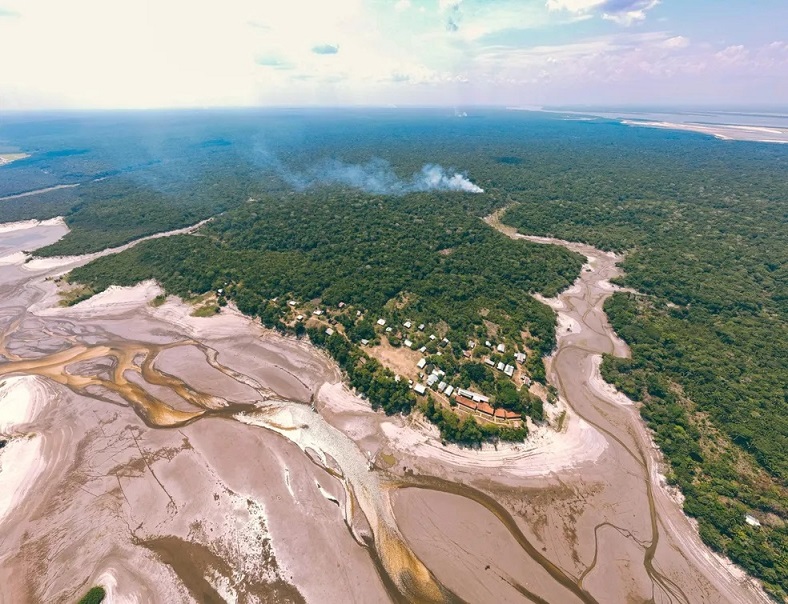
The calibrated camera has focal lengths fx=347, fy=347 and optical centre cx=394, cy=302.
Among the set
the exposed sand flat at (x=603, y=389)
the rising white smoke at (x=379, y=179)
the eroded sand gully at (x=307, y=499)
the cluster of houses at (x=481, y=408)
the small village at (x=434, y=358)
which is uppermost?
the rising white smoke at (x=379, y=179)

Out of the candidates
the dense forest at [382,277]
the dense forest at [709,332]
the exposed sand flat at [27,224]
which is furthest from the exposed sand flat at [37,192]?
the dense forest at [709,332]

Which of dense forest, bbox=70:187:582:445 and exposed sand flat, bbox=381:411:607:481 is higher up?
dense forest, bbox=70:187:582:445

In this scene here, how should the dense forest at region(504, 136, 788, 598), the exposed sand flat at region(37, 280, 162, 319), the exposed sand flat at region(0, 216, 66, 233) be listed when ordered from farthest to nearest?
the exposed sand flat at region(0, 216, 66, 233) < the exposed sand flat at region(37, 280, 162, 319) < the dense forest at region(504, 136, 788, 598)

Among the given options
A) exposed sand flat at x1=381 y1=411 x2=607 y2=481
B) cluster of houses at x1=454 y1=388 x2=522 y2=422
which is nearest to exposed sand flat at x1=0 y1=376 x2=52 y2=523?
exposed sand flat at x1=381 y1=411 x2=607 y2=481

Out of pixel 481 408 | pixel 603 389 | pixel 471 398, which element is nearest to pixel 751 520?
pixel 603 389

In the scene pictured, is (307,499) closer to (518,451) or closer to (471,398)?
(471,398)

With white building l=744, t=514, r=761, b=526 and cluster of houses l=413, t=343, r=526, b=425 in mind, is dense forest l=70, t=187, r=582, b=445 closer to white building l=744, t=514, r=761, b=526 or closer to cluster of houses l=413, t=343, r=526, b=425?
cluster of houses l=413, t=343, r=526, b=425

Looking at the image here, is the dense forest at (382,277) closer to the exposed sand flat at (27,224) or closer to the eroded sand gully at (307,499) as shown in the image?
the eroded sand gully at (307,499)
